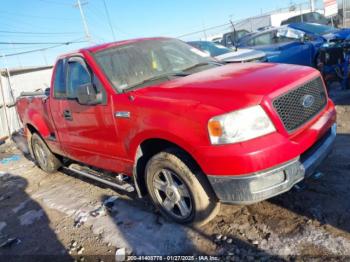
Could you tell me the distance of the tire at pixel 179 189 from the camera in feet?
10.8

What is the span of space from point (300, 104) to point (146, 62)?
1918mm

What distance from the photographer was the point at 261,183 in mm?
2920

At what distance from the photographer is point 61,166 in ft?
21.2

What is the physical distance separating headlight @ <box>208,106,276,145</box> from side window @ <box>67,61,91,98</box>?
6.59 ft

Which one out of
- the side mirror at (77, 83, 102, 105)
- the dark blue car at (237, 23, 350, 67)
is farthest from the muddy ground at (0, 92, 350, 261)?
the dark blue car at (237, 23, 350, 67)

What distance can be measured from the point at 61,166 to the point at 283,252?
4615 mm

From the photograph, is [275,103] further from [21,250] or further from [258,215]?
[21,250]

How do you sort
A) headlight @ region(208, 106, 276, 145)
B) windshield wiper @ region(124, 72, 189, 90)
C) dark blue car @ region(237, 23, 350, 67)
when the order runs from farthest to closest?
dark blue car @ region(237, 23, 350, 67), windshield wiper @ region(124, 72, 189, 90), headlight @ region(208, 106, 276, 145)

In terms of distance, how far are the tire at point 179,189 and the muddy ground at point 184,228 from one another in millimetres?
188

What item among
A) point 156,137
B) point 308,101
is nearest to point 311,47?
point 308,101

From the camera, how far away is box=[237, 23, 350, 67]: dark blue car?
8.89 meters

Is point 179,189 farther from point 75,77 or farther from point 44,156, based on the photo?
point 44,156

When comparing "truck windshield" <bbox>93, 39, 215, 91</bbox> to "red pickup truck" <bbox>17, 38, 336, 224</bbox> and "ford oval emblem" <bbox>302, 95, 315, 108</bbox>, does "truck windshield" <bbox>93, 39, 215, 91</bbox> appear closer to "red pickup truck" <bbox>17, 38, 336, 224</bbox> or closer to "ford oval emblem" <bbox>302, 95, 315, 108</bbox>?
"red pickup truck" <bbox>17, 38, 336, 224</bbox>

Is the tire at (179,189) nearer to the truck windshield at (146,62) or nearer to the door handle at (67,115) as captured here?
the truck windshield at (146,62)
